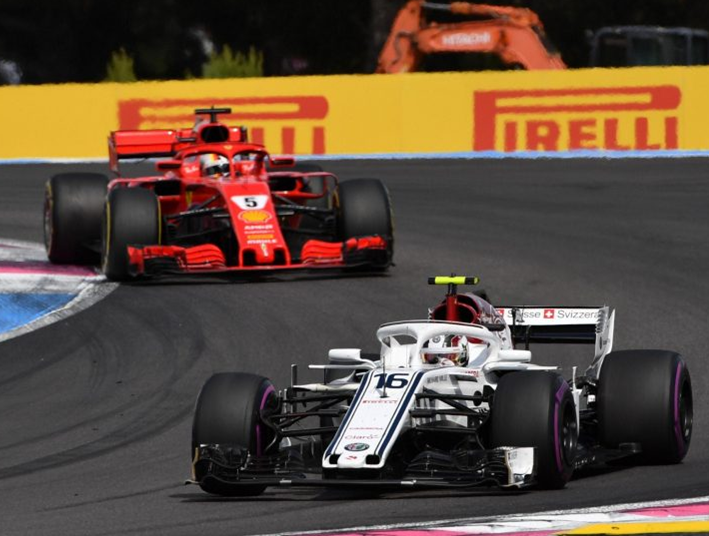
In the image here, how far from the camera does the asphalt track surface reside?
9273 millimetres

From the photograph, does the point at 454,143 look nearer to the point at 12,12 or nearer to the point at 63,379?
the point at 63,379

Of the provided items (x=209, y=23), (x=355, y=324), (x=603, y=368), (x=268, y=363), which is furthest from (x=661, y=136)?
(x=209, y=23)

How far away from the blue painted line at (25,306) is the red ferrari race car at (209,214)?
0.87 m

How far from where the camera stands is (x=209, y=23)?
55.3 metres

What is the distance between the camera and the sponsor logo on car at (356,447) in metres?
9.10

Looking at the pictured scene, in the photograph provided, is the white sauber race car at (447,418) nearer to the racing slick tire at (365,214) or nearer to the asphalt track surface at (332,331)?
the asphalt track surface at (332,331)

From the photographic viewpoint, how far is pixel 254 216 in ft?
57.7

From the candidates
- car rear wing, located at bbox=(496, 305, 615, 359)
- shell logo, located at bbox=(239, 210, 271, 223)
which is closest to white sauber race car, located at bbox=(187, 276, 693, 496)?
car rear wing, located at bbox=(496, 305, 615, 359)

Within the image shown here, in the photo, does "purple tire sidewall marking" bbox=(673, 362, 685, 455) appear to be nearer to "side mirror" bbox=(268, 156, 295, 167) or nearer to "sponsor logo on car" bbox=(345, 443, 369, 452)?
"sponsor logo on car" bbox=(345, 443, 369, 452)

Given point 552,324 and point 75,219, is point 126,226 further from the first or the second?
point 552,324

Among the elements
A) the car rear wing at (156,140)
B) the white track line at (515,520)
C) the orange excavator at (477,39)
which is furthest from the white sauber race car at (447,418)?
the orange excavator at (477,39)

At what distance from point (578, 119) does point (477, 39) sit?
1134 cm

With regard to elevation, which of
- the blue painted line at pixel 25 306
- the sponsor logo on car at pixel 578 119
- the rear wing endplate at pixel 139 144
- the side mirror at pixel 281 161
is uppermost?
the sponsor logo on car at pixel 578 119

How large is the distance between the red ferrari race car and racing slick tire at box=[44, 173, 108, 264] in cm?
1
